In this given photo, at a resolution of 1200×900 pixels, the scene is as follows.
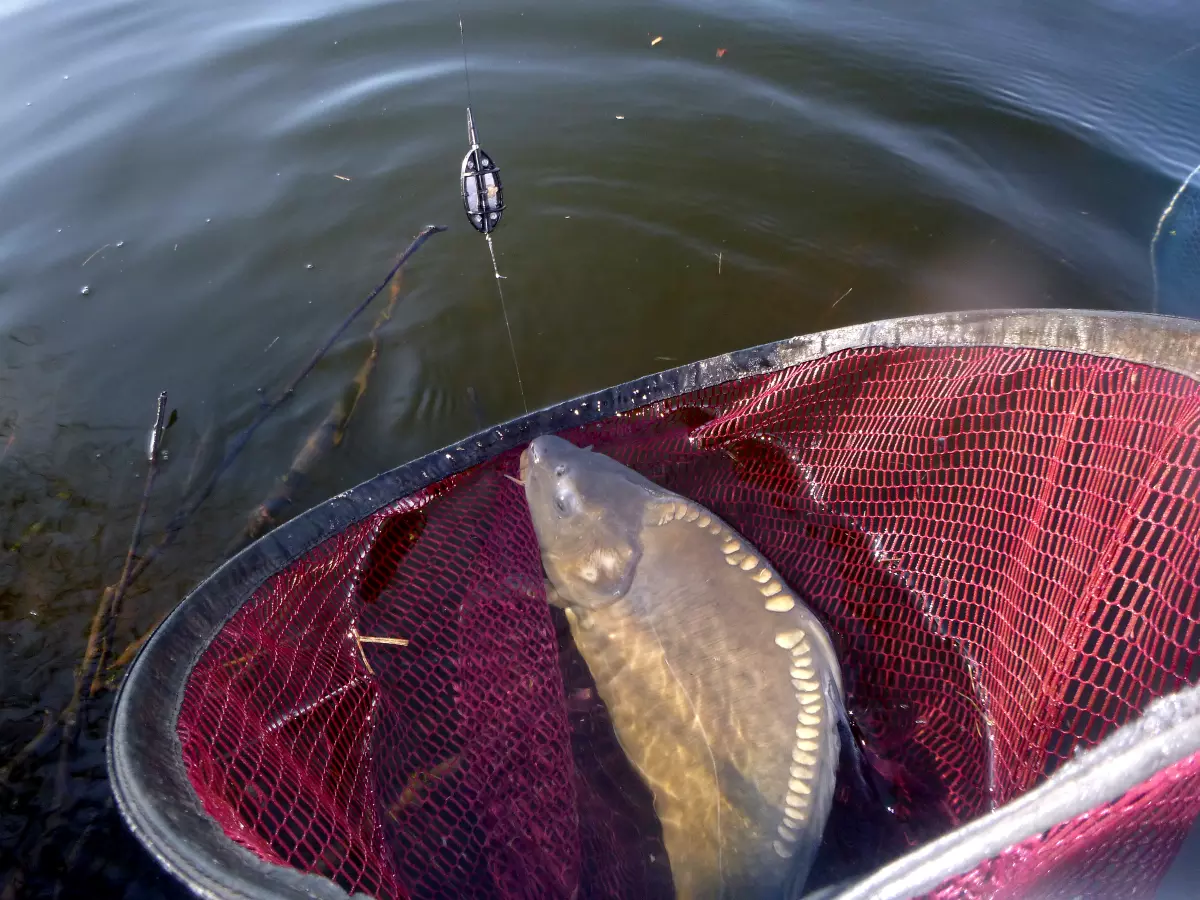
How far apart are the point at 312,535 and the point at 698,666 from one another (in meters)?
1.45

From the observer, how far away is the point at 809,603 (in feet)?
9.75

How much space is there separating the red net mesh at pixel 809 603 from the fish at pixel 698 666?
0.74 feet

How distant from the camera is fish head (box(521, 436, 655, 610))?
276 centimetres

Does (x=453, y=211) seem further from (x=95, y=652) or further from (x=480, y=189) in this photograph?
(x=95, y=652)

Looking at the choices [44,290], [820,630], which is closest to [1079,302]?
[820,630]

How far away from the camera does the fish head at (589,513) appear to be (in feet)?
9.05

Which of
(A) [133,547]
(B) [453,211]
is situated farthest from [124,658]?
(B) [453,211]

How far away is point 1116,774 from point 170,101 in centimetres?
744

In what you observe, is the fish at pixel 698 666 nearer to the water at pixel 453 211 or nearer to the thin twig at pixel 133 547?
the water at pixel 453 211

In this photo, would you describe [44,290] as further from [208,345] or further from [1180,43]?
[1180,43]

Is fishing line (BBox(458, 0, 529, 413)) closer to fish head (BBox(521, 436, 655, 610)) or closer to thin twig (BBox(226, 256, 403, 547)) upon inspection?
fish head (BBox(521, 436, 655, 610))

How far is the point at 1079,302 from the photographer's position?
4.29 metres

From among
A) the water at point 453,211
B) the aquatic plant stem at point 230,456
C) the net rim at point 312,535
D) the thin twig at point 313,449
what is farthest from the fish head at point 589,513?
the aquatic plant stem at point 230,456

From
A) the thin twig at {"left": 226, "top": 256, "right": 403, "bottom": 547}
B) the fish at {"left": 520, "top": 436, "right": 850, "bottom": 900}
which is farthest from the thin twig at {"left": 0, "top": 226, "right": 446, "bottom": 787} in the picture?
the fish at {"left": 520, "top": 436, "right": 850, "bottom": 900}
